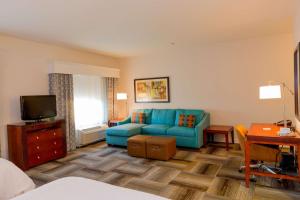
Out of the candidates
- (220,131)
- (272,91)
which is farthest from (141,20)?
(220,131)

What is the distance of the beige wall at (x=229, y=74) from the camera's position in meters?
4.71

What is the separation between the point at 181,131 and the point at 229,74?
1.89 metres

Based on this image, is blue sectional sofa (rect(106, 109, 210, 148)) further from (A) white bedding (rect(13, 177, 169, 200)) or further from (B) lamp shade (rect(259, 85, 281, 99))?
(A) white bedding (rect(13, 177, 169, 200))

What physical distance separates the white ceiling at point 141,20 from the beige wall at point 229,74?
44 centimetres

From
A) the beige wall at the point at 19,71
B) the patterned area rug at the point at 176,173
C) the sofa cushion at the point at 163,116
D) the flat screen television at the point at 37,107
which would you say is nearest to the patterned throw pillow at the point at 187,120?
the sofa cushion at the point at 163,116

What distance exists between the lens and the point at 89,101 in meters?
5.92

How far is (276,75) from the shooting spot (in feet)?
15.5

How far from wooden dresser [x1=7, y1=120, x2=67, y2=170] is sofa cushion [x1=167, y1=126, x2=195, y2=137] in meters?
2.53

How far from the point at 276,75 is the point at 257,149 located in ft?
7.79

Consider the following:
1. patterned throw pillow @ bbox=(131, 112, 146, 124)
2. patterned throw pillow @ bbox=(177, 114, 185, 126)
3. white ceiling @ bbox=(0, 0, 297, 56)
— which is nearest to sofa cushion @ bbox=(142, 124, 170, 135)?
patterned throw pillow @ bbox=(177, 114, 185, 126)

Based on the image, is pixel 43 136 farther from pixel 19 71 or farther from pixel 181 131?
pixel 181 131

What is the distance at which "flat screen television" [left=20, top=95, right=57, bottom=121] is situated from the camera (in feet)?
13.4

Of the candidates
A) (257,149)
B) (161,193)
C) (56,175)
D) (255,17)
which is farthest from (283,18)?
(56,175)

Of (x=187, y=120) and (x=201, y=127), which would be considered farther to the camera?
(x=187, y=120)
